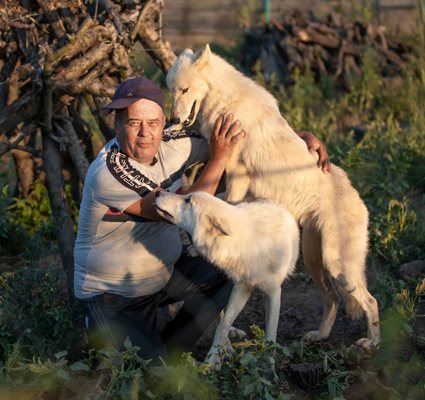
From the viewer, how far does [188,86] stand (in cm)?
455

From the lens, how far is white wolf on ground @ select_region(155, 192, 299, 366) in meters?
4.02

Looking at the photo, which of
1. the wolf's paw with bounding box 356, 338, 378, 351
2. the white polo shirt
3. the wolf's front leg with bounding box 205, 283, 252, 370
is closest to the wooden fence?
the white polo shirt

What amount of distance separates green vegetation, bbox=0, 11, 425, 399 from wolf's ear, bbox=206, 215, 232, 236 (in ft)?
1.95

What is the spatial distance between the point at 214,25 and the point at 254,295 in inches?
456

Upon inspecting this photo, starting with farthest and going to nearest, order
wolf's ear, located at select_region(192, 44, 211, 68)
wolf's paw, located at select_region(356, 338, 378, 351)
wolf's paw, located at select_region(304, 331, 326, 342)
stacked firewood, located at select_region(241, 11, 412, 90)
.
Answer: stacked firewood, located at select_region(241, 11, 412, 90), wolf's paw, located at select_region(304, 331, 326, 342), wolf's ear, located at select_region(192, 44, 211, 68), wolf's paw, located at select_region(356, 338, 378, 351)

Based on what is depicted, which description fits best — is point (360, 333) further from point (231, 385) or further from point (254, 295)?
point (231, 385)

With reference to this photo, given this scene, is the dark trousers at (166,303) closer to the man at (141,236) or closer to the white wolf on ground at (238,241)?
the man at (141,236)

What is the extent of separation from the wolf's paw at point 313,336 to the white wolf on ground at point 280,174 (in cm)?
30

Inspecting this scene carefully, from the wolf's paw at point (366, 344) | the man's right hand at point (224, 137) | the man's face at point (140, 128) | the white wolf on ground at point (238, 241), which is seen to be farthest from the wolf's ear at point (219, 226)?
the wolf's paw at point (366, 344)

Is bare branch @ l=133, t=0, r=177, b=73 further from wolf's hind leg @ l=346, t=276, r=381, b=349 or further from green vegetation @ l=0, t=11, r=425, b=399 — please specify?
wolf's hind leg @ l=346, t=276, r=381, b=349

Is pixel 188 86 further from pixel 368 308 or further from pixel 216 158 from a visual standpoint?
pixel 368 308

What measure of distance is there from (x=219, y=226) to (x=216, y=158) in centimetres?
50

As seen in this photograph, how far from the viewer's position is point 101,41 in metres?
4.77

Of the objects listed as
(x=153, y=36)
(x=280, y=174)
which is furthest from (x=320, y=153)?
(x=153, y=36)
